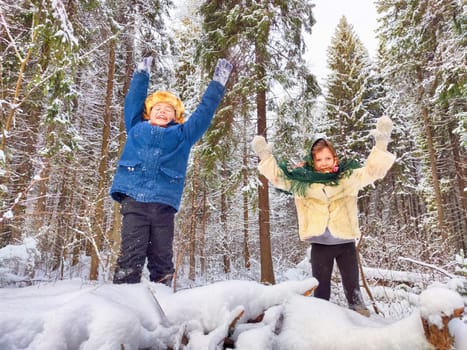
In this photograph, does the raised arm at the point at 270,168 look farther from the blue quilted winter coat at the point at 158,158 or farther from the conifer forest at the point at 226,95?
the conifer forest at the point at 226,95

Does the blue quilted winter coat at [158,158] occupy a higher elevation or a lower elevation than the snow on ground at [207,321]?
higher

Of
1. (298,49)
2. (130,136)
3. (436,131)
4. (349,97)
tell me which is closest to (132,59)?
(298,49)

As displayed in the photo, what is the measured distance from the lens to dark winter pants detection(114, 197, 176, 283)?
8.47 feet

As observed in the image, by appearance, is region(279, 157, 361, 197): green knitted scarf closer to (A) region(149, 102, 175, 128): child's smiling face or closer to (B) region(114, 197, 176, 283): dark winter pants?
(B) region(114, 197, 176, 283): dark winter pants

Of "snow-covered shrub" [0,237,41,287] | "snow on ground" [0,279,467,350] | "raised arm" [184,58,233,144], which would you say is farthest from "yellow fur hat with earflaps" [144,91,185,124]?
"snow-covered shrub" [0,237,41,287]

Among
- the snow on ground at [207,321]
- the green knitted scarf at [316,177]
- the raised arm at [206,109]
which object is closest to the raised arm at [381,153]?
the green knitted scarf at [316,177]

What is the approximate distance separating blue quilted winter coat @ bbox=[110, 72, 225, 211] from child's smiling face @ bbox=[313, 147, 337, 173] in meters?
1.21

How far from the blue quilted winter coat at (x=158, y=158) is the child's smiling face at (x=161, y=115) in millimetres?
73

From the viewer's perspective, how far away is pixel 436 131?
15969mm

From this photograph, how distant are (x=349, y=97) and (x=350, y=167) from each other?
1683 cm

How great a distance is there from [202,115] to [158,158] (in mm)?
620

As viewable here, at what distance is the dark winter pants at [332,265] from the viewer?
291 centimetres

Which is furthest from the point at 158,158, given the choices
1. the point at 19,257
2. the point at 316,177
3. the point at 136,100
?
the point at 19,257

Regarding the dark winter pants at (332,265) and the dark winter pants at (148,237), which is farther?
the dark winter pants at (332,265)
